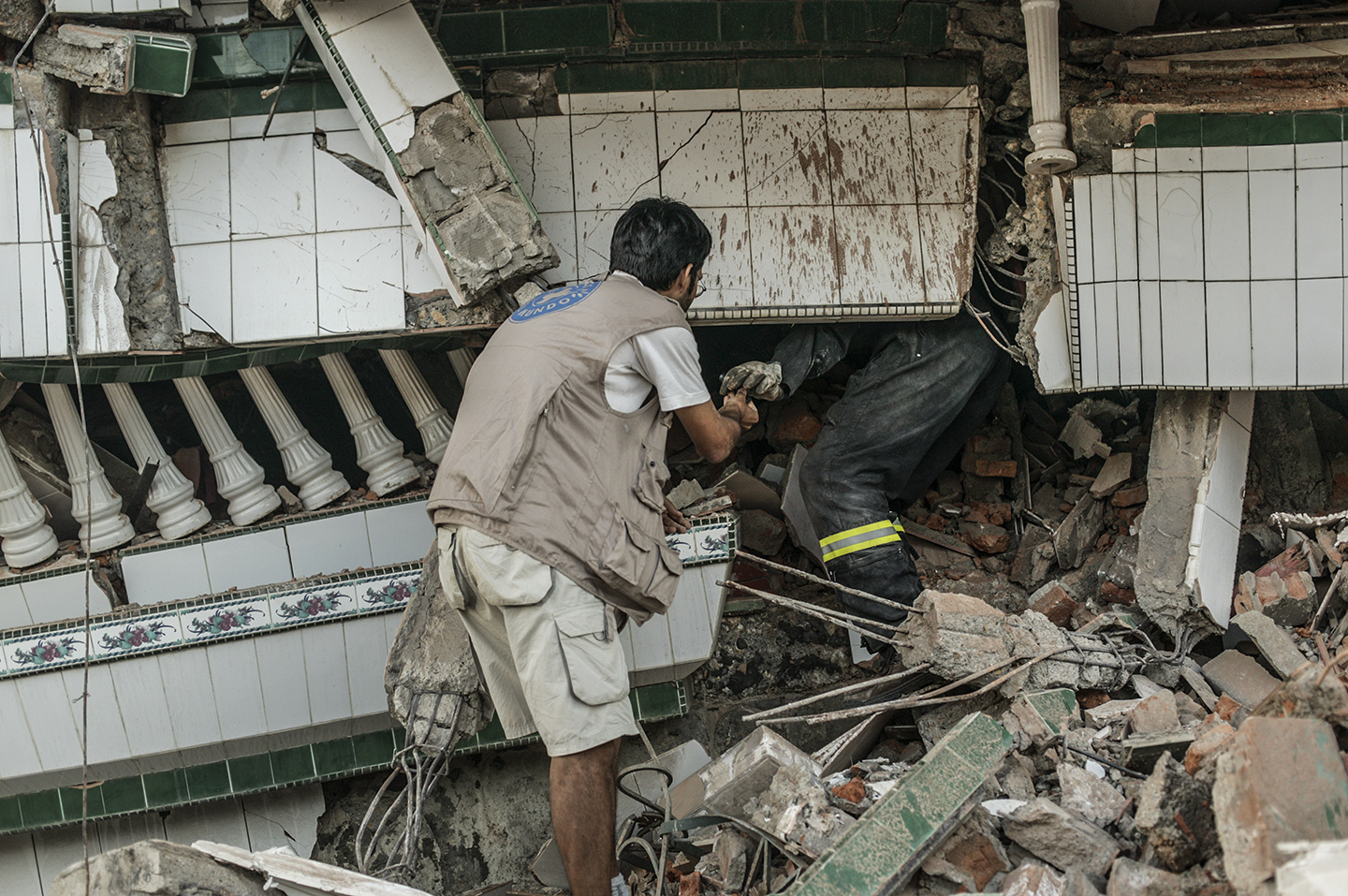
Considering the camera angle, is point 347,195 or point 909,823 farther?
point 347,195

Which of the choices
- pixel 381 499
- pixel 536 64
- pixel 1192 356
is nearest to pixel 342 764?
pixel 381 499

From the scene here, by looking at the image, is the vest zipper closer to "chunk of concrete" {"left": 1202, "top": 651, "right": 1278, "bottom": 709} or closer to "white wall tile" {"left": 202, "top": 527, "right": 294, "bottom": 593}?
"white wall tile" {"left": 202, "top": 527, "right": 294, "bottom": 593}

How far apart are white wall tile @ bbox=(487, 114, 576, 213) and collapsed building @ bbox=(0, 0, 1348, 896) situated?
0.01 meters

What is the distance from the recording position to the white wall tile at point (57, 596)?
135 inches

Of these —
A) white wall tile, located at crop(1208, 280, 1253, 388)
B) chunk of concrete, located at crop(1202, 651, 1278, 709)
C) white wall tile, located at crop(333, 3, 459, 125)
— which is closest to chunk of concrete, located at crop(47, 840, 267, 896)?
white wall tile, located at crop(333, 3, 459, 125)

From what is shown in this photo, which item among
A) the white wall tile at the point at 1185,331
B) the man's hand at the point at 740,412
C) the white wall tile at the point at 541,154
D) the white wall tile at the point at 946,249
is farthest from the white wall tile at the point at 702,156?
the white wall tile at the point at 1185,331

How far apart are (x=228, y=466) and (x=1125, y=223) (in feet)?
9.87

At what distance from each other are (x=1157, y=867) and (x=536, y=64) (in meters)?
2.79

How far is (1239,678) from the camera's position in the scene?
3.18 meters

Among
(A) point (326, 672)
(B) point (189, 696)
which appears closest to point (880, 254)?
(A) point (326, 672)

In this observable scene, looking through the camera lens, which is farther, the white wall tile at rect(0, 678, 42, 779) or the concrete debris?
the white wall tile at rect(0, 678, 42, 779)

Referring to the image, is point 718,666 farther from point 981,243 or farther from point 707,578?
point 981,243

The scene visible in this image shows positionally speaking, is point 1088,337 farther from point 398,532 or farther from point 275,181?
point 275,181

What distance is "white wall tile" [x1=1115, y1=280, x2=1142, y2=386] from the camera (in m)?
3.46
